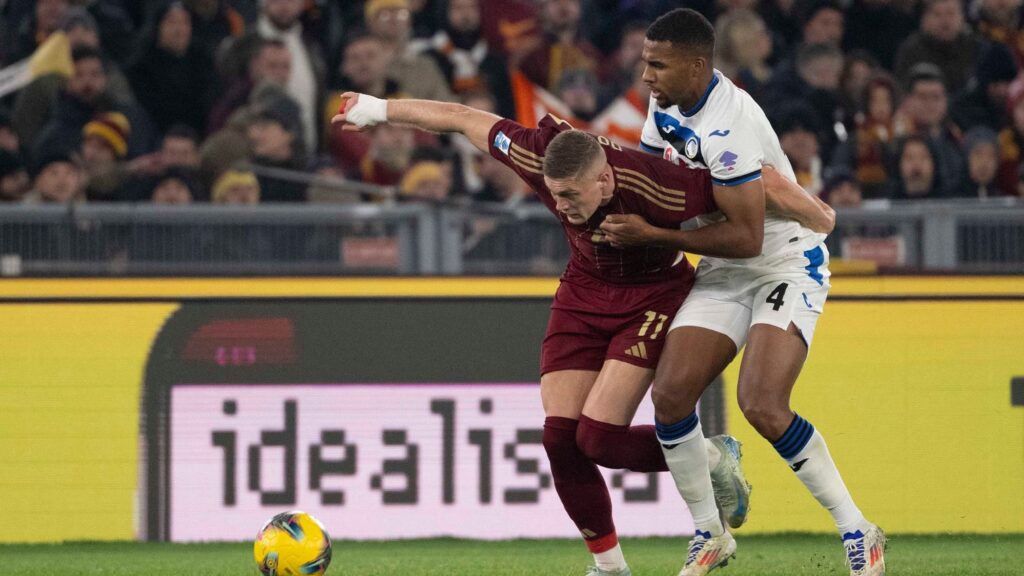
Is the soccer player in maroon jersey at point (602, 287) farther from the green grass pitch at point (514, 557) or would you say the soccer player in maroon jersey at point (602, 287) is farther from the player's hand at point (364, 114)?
the green grass pitch at point (514, 557)

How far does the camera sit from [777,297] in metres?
6.47

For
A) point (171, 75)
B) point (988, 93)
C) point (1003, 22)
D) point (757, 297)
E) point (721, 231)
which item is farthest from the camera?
point (1003, 22)

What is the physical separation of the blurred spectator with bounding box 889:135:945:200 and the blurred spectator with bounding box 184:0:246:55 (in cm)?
485

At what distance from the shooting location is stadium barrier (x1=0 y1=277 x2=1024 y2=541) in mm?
8383

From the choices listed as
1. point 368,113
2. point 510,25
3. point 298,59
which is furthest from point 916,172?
point 368,113

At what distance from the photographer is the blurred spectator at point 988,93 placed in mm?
12133

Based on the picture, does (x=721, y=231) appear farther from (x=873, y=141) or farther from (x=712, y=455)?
(x=873, y=141)

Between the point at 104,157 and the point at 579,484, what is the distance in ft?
16.5

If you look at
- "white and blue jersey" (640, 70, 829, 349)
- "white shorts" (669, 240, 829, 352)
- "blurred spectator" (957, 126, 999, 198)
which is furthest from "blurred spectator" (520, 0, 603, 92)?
"white shorts" (669, 240, 829, 352)

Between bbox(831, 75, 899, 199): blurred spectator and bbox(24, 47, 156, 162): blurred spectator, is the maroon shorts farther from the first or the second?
bbox(24, 47, 156, 162): blurred spectator

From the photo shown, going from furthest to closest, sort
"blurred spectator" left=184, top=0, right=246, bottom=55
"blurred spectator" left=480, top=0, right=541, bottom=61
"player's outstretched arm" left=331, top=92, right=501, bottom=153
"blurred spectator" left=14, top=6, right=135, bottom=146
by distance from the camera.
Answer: "blurred spectator" left=480, top=0, right=541, bottom=61 < "blurred spectator" left=184, top=0, right=246, bottom=55 < "blurred spectator" left=14, top=6, right=135, bottom=146 < "player's outstretched arm" left=331, top=92, right=501, bottom=153

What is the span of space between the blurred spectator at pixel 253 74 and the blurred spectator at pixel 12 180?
1.47m

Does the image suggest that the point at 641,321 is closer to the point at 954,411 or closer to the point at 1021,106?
the point at 954,411

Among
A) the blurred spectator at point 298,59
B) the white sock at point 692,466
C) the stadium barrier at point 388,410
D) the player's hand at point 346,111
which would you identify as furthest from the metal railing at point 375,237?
the white sock at point 692,466
